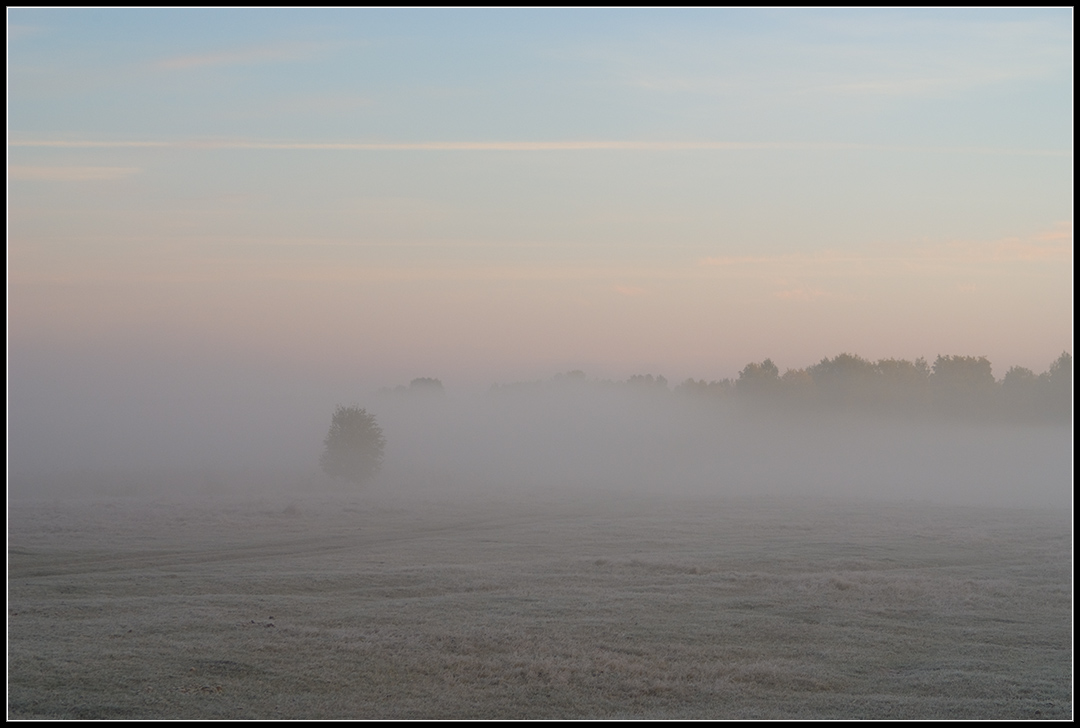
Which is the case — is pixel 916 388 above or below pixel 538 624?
above

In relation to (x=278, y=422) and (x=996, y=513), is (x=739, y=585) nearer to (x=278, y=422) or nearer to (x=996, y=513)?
(x=996, y=513)

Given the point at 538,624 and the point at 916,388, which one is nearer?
the point at 538,624

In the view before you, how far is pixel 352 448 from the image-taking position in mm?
82188

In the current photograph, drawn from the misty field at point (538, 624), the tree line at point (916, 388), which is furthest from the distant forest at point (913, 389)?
the misty field at point (538, 624)

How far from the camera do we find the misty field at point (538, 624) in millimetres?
16719

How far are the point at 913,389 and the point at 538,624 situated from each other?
A: 11489 centimetres

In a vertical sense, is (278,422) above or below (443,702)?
above

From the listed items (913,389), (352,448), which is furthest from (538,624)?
(913,389)

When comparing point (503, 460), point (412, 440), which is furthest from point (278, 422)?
point (503, 460)

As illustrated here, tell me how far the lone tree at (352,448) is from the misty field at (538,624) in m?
36.9

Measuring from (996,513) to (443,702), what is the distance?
54317 mm

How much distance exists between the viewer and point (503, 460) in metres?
142

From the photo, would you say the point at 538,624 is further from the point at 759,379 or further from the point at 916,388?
the point at 759,379

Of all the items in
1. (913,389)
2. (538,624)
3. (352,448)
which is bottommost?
(538,624)
